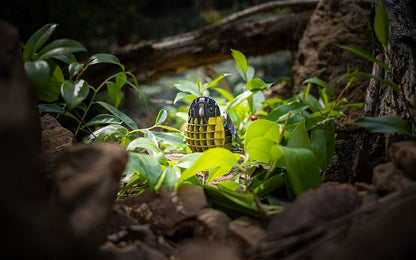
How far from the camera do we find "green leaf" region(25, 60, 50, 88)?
2.20 ft

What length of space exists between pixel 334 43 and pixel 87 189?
1689mm

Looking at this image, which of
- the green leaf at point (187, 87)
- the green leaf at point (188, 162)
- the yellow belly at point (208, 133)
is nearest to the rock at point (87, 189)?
the green leaf at point (188, 162)

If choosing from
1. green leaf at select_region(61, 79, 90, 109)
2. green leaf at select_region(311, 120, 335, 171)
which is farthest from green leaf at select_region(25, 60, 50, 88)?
green leaf at select_region(311, 120, 335, 171)

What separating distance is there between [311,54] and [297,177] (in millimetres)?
1315

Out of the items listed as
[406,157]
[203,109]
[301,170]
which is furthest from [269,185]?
[203,109]

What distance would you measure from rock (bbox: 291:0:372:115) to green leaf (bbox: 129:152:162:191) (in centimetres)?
129

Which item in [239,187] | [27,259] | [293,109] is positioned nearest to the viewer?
[27,259]

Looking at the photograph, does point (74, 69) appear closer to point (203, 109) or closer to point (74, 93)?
point (74, 93)

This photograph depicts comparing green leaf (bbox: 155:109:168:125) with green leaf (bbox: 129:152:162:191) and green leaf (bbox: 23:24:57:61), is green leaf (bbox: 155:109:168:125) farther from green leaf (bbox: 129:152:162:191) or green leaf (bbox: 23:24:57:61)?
green leaf (bbox: 23:24:57:61)

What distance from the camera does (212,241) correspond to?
1.96 feet

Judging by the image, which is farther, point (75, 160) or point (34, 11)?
point (34, 11)

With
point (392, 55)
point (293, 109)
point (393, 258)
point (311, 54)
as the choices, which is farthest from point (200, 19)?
point (393, 258)

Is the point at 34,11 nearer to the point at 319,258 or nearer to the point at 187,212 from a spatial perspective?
the point at 187,212

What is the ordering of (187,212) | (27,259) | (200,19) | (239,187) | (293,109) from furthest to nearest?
(200,19) → (293,109) → (239,187) → (187,212) → (27,259)
